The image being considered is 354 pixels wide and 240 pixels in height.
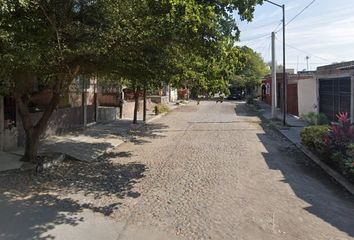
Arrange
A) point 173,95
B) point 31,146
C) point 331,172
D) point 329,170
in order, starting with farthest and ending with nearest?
point 173,95 < point 329,170 < point 331,172 < point 31,146

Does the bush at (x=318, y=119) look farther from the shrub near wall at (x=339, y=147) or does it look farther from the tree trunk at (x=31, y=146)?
the tree trunk at (x=31, y=146)

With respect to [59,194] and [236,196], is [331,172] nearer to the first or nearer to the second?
[236,196]

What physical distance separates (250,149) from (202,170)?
4282mm

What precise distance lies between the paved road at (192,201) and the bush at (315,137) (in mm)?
547

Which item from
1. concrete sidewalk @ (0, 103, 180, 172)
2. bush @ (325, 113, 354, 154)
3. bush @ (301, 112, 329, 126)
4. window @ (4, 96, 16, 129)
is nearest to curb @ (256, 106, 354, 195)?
bush @ (325, 113, 354, 154)

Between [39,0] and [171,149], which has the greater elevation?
[39,0]

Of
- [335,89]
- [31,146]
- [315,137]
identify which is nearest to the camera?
[31,146]

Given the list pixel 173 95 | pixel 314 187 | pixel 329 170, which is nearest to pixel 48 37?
pixel 314 187

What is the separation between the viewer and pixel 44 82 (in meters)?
12.7

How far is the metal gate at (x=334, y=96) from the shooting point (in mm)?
17688

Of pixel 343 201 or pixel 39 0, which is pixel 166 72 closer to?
pixel 39 0

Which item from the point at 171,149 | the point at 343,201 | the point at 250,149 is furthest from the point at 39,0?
the point at 250,149

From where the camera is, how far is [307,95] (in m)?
25.2

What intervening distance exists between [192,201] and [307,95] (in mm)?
18589
